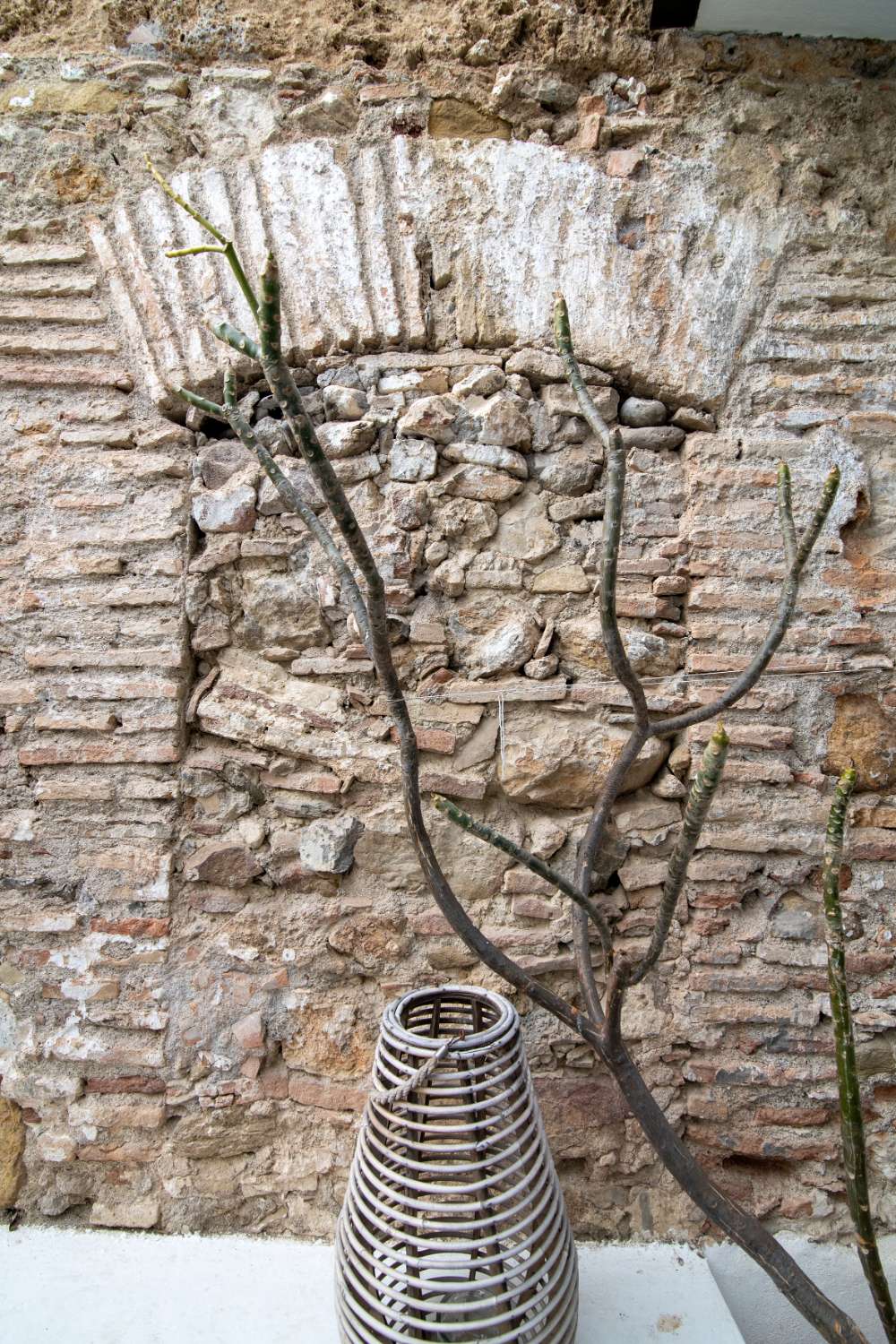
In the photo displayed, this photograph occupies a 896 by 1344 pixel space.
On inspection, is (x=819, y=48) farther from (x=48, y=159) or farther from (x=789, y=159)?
(x=48, y=159)

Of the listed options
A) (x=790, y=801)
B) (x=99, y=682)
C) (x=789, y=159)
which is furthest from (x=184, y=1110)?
(x=789, y=159)

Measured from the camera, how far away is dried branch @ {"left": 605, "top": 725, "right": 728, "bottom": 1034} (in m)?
0.95

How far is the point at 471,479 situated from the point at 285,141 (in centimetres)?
84

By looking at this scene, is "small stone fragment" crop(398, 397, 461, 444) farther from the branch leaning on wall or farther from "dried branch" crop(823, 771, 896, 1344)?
"dried branch" crop(823, 771, 896, 1344)

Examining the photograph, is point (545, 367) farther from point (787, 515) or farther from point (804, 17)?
point (804, 17)

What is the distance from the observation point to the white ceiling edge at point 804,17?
1.72 meters

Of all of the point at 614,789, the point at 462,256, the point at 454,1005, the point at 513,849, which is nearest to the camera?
the point at 513,849

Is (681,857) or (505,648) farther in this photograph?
(505,648)

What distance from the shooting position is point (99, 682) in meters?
1.71

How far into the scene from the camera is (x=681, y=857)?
1057mm

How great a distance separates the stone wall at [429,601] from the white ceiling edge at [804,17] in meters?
0.03

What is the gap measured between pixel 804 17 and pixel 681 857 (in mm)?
1804

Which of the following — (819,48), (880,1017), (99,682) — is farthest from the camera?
(819,48)

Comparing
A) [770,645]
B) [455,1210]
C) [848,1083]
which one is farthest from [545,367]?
[455,1210]
